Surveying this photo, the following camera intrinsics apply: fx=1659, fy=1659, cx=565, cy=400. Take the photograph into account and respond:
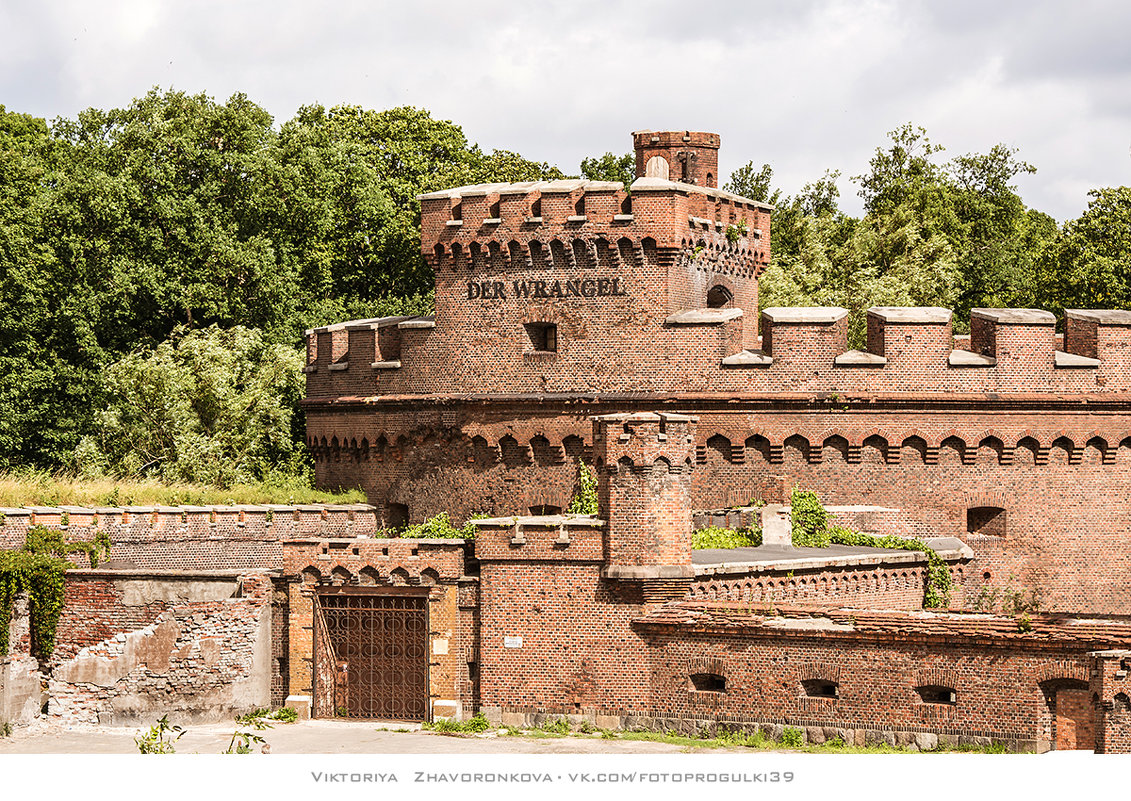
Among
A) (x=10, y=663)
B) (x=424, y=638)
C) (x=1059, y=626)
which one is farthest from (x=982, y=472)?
(x=10, y=663)

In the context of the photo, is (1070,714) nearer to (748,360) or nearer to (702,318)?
(748,360)

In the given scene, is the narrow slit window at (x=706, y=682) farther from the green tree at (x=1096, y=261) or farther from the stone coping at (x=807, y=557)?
the green tree at (x=1096, y=261)

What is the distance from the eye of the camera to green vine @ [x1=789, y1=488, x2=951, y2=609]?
28.9 meters

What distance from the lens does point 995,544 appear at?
3034 cm

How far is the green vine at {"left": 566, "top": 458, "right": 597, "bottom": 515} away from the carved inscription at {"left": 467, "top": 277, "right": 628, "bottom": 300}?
317 centimetres

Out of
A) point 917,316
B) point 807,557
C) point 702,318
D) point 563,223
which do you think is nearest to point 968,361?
point 917,316

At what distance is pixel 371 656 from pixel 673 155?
15.5 meters

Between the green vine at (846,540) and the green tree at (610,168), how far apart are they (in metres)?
28.9

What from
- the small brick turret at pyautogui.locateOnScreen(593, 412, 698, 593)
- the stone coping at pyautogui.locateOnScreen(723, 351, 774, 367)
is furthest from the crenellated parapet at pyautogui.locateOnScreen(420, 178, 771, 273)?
the small brick turret at pyautogui.locateOnScreen(593, 412, 698, 593)

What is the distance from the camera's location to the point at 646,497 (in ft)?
78.0

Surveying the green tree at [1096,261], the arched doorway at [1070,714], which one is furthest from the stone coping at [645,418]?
the green tree at [1096,261]

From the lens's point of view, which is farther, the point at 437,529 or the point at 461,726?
the point at 437,529
